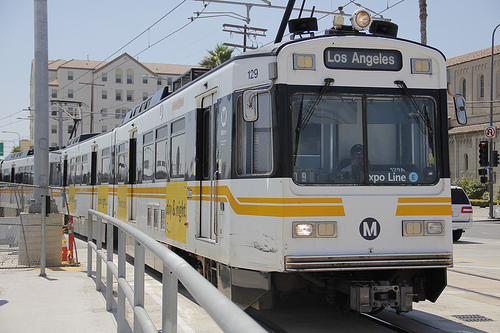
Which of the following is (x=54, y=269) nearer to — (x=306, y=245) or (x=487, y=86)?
(x=306, y=245)

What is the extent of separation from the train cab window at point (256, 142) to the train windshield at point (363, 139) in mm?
307

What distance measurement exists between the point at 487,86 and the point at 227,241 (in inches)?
2314

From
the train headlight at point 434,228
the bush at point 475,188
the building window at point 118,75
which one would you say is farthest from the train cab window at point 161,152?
the building window at point 118,75

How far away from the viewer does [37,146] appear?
12.0 meters

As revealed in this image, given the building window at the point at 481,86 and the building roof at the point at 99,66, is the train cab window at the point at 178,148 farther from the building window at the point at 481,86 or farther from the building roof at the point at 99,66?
the building roof at the point at 99,66

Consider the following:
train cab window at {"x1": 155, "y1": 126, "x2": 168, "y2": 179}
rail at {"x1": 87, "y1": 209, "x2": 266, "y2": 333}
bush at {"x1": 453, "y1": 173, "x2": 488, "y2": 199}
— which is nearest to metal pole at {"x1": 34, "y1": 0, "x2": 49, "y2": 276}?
train cab window at {"x1": 155, "y1": 126, "x2": 168, "y2": 179}

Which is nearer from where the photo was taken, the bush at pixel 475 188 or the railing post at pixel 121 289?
the railing post at pixel 121 289

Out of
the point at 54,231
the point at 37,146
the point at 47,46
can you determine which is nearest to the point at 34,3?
the point at 47,46

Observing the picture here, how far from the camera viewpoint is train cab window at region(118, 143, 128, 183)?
43.4 feet

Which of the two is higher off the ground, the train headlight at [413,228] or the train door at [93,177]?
the train door at [93,177]

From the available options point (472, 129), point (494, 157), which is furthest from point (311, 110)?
point (472, 129)

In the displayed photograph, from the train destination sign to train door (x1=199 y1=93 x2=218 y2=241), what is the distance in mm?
1808

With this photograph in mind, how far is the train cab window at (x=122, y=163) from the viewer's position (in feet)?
43.4

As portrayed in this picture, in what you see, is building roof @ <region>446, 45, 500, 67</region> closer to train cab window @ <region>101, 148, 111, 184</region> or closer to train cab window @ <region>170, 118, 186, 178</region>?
train cab window @ <region>101, 148, 111, 184</region>
